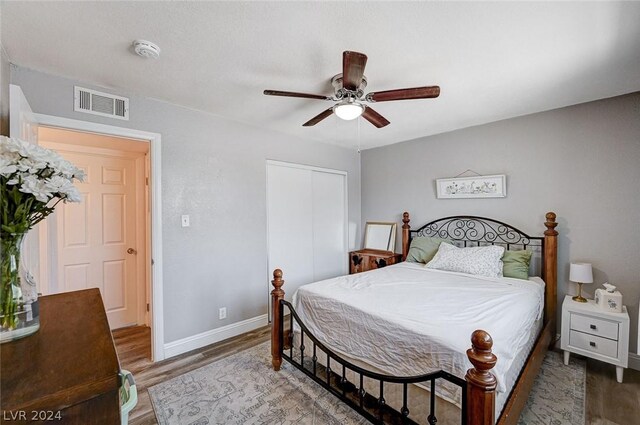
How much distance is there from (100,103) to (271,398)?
2.74 m

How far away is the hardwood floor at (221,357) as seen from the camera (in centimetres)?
188

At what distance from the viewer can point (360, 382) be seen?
5.81 feet

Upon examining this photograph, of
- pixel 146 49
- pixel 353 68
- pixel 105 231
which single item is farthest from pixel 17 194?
pixel 105 231

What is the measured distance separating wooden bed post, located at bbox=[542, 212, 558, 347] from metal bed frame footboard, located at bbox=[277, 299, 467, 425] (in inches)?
80.2

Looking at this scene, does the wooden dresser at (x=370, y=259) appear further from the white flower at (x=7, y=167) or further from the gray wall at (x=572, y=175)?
the white flower at (x=7, y=167)

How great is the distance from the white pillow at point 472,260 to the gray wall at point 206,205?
212 centimetres

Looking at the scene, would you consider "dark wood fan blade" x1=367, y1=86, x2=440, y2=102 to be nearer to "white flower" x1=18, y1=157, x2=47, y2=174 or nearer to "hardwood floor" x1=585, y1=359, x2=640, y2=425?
"white flower" x1=18, y1=157, x2=47, y2=174

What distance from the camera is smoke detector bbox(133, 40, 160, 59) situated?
1.70 m

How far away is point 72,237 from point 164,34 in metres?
2.73

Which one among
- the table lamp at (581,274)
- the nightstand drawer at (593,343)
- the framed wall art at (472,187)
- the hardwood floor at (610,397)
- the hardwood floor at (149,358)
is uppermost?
the framed wall art at (472,187)

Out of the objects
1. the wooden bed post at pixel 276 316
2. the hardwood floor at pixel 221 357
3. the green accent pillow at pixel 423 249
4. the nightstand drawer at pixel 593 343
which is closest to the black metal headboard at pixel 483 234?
the green accent pillow at pixel 423 249

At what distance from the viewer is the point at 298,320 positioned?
218 cm

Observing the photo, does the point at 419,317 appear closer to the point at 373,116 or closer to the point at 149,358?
the point at 373,116

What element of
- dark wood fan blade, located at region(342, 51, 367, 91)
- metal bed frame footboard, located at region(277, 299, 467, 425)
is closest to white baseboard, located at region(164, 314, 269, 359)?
metal bed frame footboard, located at region(277, 299, 467, 425)
